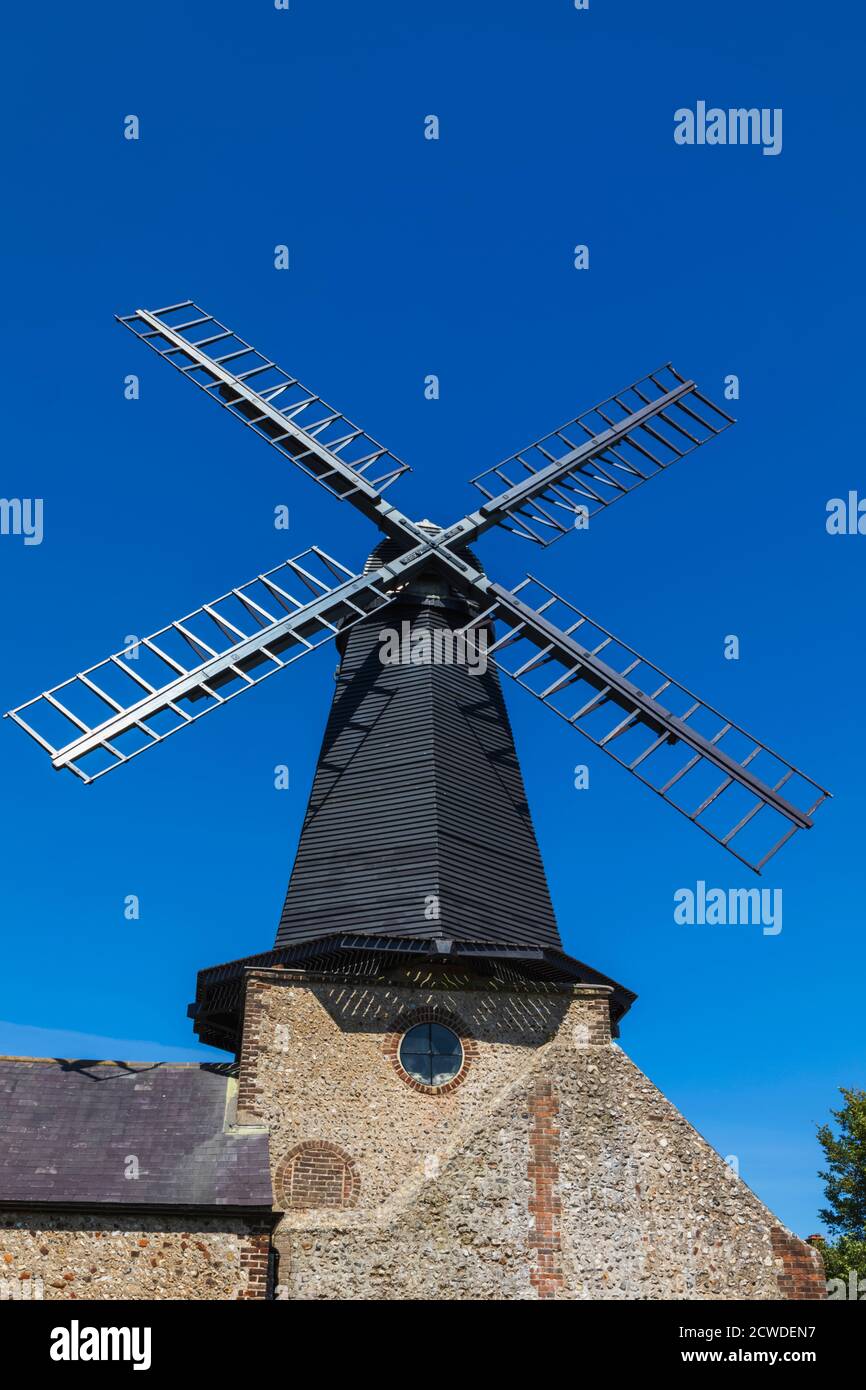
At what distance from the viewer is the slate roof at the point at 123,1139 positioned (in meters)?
13.4

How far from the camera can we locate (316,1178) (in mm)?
14234

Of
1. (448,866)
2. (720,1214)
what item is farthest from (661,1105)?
(448,866)

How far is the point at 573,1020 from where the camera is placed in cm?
1559

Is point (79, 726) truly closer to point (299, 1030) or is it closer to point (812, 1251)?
point (299, 1030)

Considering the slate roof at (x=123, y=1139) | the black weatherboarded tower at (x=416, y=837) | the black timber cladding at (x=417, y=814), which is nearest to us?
the slate roof at (x=123, y=1139)

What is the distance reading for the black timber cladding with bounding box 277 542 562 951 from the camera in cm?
1587

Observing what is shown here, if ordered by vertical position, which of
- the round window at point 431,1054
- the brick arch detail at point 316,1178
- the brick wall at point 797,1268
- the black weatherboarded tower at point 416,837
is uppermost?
the black weatherboarded tower at point 416,837

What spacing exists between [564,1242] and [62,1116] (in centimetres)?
553

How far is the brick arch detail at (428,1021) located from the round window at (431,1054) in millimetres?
44

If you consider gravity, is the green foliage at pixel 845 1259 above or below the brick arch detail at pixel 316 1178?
below

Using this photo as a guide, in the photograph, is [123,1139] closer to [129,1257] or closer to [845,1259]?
[129,1257]
